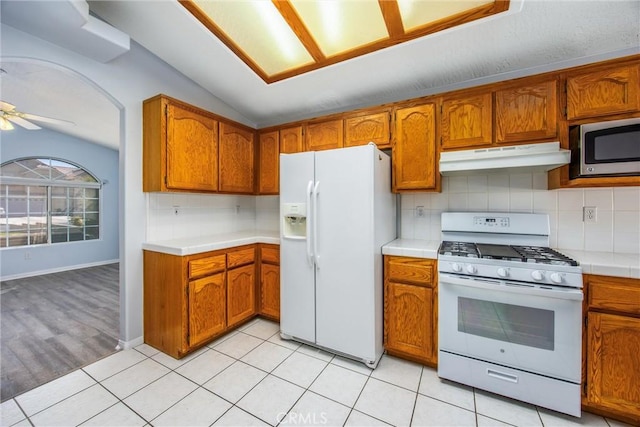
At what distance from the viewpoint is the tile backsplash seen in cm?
186

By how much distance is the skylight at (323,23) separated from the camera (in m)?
1.70

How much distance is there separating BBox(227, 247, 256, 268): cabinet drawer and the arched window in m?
5.03

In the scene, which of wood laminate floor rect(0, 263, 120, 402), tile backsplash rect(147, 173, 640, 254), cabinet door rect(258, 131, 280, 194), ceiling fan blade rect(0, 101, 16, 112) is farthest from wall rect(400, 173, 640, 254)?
ceiling fan blade rect(0, 101, 16, 112)

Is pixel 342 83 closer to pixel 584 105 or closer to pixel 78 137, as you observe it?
pixel 584 105

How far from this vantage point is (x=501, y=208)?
7.19 ft

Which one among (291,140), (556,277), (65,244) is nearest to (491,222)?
(556,277)

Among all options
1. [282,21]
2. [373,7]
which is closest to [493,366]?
[373,7]

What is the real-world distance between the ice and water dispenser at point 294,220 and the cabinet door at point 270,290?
530 mm

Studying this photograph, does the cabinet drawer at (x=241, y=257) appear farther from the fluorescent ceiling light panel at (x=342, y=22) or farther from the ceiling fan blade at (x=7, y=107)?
the ceiling fan blade at (x=7, y=107)

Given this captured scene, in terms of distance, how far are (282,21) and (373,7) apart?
0.69 meters

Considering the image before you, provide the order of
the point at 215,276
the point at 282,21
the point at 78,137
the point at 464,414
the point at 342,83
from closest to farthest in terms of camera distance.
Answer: the point at 464,414
the point at 282,21
the point at 215,276
the point at 342,83
the point at 78,137

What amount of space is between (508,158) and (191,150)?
2628mm

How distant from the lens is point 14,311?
10.1ft

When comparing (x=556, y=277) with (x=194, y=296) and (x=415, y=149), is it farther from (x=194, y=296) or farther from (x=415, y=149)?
(x=194, y=296)
